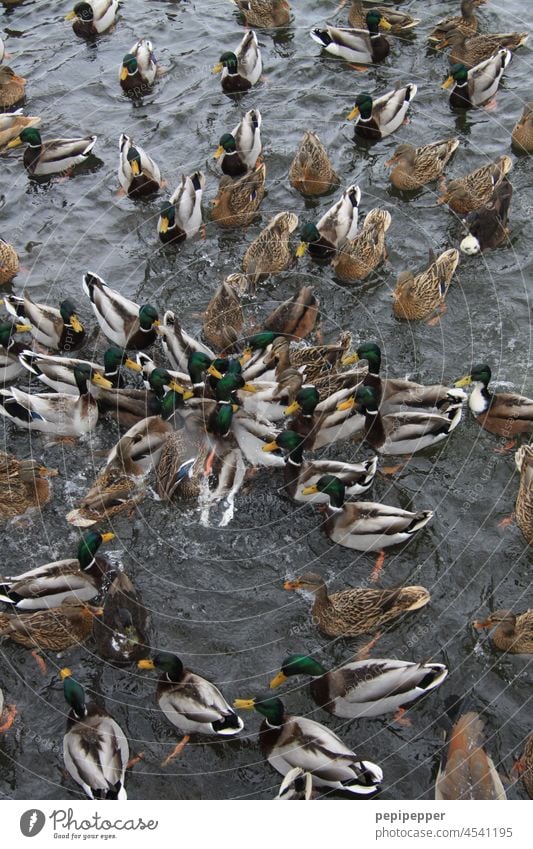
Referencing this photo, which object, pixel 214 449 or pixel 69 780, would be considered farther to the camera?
pixel 214 449

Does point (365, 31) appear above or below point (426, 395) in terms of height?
above

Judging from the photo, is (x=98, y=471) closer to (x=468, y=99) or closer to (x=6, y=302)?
(x=6, y=302)

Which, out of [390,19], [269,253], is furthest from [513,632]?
[390,19]

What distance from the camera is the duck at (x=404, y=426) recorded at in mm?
8148

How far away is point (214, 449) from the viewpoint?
8375 mm

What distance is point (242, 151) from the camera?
1130cm

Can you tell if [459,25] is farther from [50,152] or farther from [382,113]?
[50,152]

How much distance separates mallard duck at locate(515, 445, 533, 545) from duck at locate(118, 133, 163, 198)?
20.4 ft

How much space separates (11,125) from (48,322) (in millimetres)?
4579

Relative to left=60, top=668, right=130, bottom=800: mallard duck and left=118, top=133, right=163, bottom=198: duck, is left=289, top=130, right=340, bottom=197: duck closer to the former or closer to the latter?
left=118, top=133, right=163, bottom=198: duck

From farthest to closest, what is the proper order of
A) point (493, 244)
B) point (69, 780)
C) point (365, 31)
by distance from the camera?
point (365, 31) → point (493, 244) → point (69, 780)

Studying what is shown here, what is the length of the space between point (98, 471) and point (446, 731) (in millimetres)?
4136

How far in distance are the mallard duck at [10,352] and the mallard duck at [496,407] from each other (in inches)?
191

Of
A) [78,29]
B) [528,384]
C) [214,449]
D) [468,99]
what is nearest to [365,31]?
[468,99]
